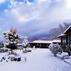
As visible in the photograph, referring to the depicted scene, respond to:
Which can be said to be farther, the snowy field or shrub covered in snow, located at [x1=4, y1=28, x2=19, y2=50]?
shrub covered in snow, located at [x1=4, y1=28, x2=19, y2=50]

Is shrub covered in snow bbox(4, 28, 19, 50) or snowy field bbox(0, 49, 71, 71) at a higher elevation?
shrub covered in snow bbox(4, 28, 19, 50)

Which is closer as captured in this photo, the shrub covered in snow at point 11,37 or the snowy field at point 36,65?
the snowy field at point 36,65

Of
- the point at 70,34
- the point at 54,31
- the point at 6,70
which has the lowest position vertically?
the point at 6,70

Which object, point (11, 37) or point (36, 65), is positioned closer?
point (36, 65)

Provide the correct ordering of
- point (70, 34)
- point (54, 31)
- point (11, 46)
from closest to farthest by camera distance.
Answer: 1. point (70, 34)
2. point (11, 46)
3. point (54, 31)

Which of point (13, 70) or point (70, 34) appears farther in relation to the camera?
point (70, 34)

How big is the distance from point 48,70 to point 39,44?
56.0 metres

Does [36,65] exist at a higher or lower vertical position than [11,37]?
lower

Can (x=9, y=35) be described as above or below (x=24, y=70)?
above

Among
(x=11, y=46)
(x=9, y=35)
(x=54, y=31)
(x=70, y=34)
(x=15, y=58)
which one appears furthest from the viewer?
(x=54, y=31)

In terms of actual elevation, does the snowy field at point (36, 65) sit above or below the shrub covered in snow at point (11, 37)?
below

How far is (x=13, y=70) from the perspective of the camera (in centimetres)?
1433

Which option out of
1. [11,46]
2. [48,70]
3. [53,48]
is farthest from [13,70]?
[11,46]

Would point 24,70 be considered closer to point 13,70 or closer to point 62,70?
point 13,70
